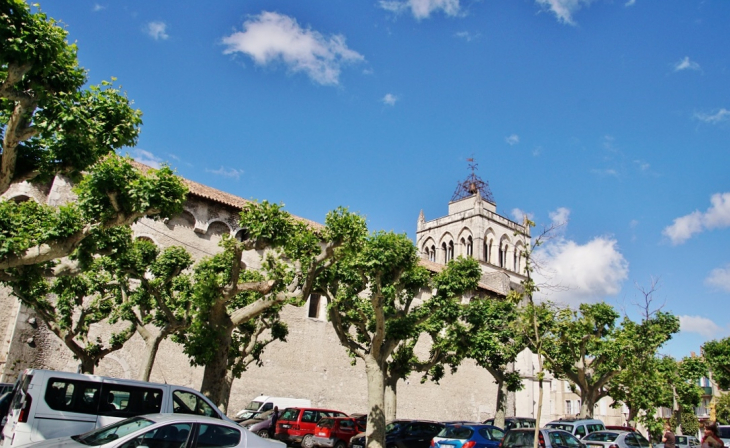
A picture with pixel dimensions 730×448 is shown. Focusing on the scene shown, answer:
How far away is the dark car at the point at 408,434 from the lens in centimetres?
1669

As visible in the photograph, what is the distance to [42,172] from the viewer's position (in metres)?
10.0

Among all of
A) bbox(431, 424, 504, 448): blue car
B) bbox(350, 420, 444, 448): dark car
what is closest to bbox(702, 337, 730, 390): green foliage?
bbox(350, 420, 444, 448): dark car

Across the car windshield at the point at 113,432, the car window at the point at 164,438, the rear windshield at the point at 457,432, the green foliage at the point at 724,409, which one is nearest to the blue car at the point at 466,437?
the rear windshield at the point at 457,432

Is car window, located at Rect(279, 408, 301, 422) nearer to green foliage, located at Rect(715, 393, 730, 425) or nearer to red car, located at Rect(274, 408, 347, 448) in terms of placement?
red car, located at Rect(274, 408, 347, 448)

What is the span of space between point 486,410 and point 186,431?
31.4m

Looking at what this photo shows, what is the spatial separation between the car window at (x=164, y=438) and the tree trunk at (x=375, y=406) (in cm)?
841

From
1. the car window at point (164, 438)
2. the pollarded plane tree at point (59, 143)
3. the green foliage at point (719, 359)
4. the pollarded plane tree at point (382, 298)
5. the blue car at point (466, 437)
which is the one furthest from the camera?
the green foliage at point (719, 359)

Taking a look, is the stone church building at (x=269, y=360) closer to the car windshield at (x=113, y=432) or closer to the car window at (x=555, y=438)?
the car window at (x=555, y=438)

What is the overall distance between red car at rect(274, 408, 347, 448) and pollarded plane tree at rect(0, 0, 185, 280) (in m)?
10.1

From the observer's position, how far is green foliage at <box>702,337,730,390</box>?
29.2 meters

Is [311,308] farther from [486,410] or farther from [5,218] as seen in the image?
[5,218]

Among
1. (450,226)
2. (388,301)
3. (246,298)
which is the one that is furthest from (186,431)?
(450,226)

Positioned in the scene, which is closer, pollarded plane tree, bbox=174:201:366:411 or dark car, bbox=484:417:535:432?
pollarded plane tree, bbox=174:201:366:411

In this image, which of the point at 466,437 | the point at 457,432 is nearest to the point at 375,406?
the point at 457,432
